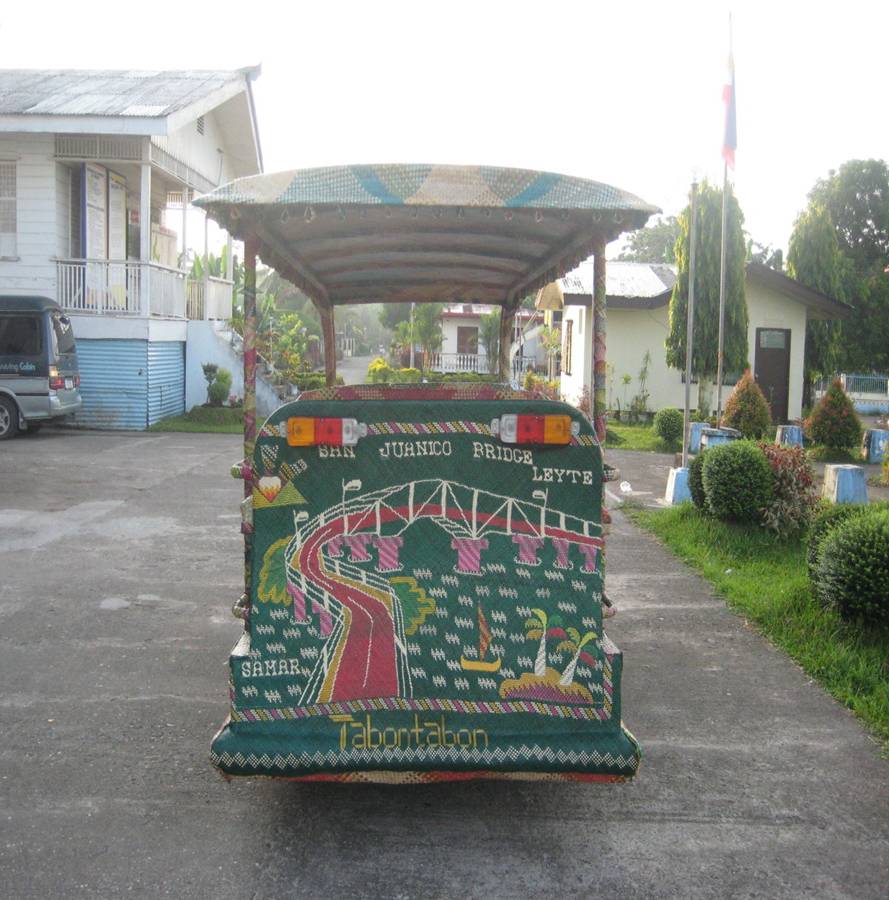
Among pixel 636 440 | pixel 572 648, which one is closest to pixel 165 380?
pixel 636 440

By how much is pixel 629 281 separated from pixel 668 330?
11.8ft

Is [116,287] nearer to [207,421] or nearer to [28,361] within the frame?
[207,421]

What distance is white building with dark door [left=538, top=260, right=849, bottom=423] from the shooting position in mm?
23359

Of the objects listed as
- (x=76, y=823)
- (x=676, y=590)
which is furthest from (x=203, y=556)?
(x=76, y=823)

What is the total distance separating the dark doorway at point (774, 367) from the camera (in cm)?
2377

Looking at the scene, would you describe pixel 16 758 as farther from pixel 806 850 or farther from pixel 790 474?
pixel 790 474

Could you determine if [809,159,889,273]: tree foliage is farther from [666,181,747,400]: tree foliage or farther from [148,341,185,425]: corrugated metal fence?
[148,341,185,425]: corrugated metal fence

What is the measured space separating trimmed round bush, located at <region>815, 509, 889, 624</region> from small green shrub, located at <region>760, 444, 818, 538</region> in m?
2.60

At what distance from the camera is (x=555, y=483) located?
153 inches

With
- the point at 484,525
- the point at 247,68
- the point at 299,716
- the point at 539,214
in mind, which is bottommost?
the point at 299,716

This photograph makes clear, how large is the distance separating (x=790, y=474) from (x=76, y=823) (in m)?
7.18

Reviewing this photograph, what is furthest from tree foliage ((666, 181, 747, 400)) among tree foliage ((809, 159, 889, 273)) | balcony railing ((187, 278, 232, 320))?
tree foliage ((809, 159, 889, 273))

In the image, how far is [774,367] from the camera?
Answer: 23906mm

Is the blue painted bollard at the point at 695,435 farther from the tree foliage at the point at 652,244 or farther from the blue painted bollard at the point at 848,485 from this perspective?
the tree foliage at the point at 652,244
